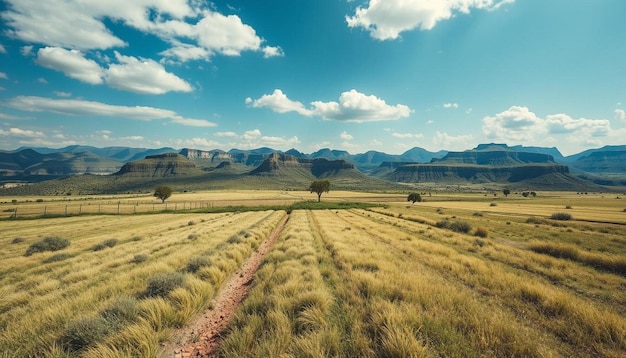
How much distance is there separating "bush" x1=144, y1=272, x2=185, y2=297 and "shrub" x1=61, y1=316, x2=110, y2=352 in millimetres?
2306

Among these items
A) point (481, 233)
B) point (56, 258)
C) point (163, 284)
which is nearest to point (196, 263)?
point (163, 284)

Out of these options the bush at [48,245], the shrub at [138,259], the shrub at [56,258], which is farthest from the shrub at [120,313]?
the bush at [48,245]

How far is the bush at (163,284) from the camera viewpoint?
24.7 feet

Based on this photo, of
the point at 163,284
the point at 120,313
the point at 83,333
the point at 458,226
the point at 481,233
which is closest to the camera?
the point at 83,333

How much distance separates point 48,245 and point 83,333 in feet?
64.6

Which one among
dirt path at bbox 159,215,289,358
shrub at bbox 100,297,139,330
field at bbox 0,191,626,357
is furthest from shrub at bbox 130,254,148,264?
shrub at bbox 100,297,139,330

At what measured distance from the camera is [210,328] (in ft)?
20.8

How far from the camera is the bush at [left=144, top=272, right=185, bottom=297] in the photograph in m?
7.52

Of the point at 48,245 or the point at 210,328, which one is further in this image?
the point at 48,245

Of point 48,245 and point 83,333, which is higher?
point 83,333

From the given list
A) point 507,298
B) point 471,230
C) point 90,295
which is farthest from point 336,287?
point 471,230

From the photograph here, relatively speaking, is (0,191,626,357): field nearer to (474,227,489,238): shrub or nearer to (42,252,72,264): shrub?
(42,252,72,264): shrub

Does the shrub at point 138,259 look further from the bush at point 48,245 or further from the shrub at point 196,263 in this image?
the bush at point 48,245

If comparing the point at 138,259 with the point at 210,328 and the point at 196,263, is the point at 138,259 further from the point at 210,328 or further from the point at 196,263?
the point at 210,328
